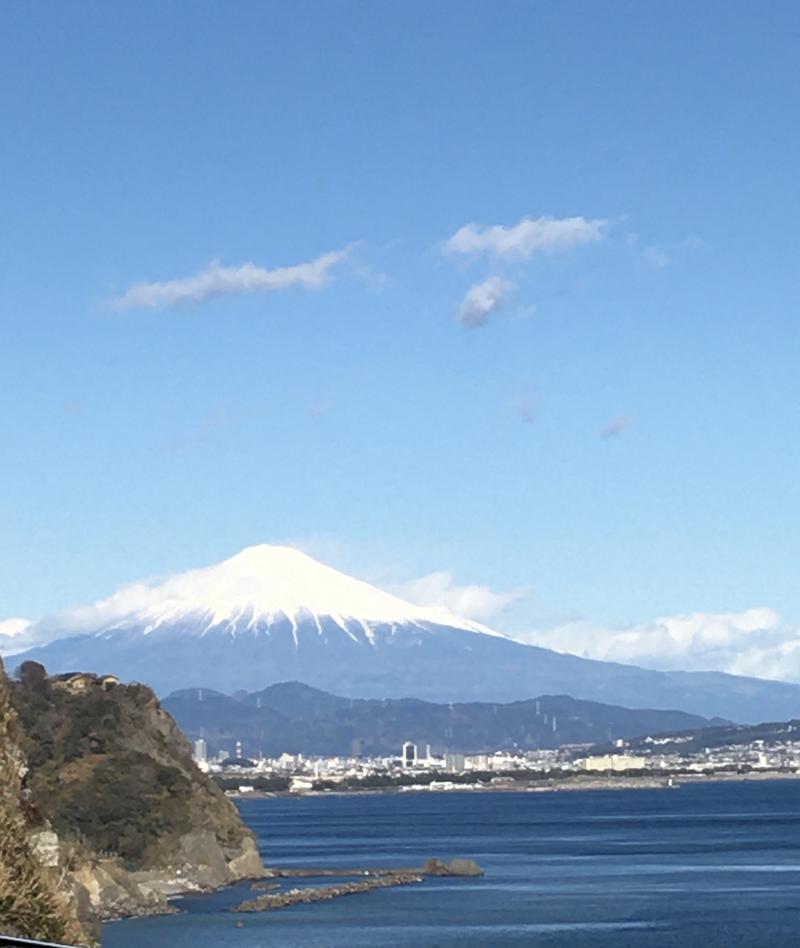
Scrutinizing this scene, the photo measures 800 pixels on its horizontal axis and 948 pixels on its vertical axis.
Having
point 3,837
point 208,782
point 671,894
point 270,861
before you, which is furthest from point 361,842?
point 3,837

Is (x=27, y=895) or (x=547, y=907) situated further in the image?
(x=547, y=907)

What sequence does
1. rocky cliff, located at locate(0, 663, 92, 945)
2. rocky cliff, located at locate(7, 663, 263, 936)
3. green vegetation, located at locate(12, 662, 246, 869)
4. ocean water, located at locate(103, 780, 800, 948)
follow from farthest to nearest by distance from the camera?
green vegetation, located at locate(12, 662, 246, 869) < rocky cliff, located at locate(7, 663, 263, 936) < ocean water, located at locate(103, 780, 800, 948) < rocky cliff, located at locate(0, 663, 92, 945)

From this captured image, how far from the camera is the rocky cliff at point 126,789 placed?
391 ft

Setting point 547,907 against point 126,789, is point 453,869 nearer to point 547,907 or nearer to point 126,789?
point 126,789

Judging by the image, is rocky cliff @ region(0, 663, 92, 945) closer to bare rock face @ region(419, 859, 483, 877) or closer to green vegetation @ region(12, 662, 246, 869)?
green vegetation @ region(12, 662, 246, 869)

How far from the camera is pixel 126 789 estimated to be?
125375 millimetres

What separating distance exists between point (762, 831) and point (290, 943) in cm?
11248

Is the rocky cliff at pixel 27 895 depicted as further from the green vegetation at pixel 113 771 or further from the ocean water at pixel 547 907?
the green vegetation at pixel 113 771

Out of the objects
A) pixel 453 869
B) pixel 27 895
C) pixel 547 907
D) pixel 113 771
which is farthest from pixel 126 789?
pixel 27 895

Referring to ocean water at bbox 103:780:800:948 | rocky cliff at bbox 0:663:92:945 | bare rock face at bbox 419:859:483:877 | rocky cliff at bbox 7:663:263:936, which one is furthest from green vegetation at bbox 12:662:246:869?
rocky cliff at bbox 0:663:92:945

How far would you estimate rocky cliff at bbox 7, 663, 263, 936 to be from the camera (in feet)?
391

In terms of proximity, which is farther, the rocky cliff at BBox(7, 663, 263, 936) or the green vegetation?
the green vegetation

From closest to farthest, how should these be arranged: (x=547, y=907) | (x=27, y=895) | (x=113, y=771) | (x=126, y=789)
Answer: (x=27, y=895), (x=547, y=907), (x=126, y=789), (x=113, y=771)

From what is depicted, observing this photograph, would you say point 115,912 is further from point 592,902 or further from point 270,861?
point 270,861
